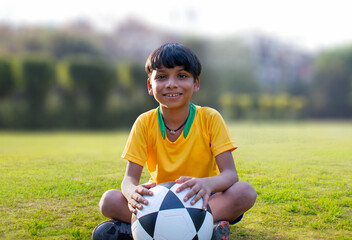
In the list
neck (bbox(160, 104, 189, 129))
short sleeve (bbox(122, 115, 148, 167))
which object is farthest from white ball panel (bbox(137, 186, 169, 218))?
neck (bbox(160, 104, 189, 129))

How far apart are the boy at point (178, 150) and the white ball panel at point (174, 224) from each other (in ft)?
0.81

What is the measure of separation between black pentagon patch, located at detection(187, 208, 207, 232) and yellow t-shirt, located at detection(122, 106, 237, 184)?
507mm

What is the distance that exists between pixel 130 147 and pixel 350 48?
37110 millimetres

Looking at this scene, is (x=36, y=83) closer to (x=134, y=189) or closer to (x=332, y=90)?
(x=134, y=189)

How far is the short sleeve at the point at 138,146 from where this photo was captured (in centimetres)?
283

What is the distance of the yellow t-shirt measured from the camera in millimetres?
2844

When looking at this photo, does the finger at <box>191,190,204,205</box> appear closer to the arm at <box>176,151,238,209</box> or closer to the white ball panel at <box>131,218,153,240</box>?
the arm at <box>176,151,238,209</box>

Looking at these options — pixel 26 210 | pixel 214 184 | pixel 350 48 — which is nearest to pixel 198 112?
pixel 214 184

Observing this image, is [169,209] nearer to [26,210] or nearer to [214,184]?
[214,184]

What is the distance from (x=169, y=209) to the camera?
7.77ft

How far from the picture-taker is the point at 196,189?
7.99 feet

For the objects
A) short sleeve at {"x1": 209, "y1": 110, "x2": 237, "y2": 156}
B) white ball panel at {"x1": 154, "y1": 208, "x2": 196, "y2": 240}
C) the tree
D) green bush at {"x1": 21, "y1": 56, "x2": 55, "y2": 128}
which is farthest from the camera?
the tree

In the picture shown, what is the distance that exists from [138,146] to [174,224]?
74 centimetres

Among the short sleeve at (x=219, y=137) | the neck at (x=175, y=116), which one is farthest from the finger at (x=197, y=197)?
the neck at (x=175, y=116)
